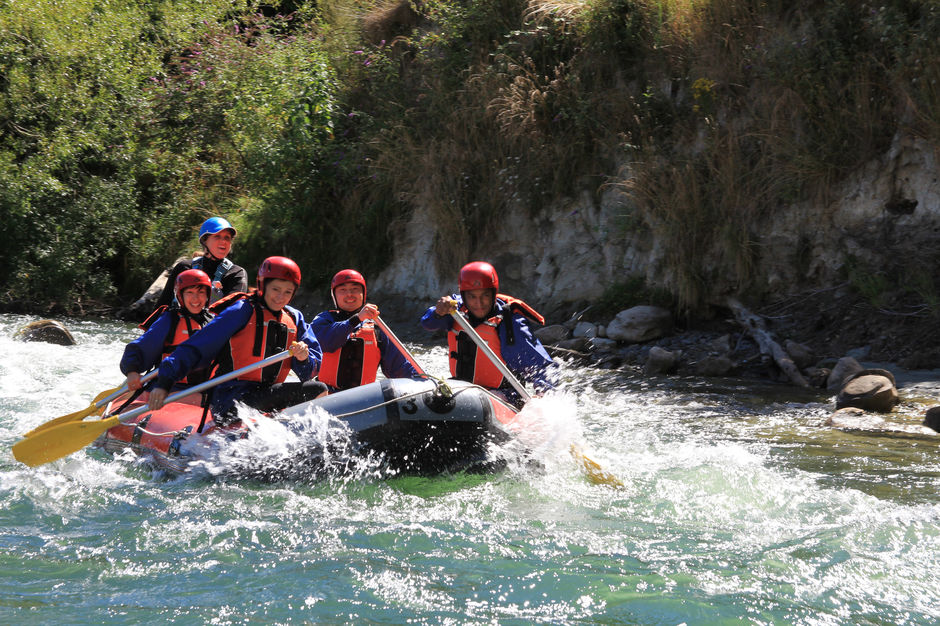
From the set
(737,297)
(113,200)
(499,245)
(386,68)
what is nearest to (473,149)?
(499,245)

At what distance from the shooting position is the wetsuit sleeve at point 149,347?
526 centimetres

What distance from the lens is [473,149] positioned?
1170cm

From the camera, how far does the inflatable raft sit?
4590 millimetres

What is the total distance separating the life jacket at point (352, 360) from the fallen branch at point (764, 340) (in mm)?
3780

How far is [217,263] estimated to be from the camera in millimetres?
6766

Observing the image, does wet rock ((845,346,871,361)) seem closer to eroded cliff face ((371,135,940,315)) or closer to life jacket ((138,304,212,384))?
eroded cliff face ((371,135,940,315))

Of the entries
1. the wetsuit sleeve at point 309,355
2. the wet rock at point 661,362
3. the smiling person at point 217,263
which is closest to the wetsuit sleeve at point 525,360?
the wetsuit sleeve at point 309,355

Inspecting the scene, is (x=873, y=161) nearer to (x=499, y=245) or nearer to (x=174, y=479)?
(x=499, y=245)

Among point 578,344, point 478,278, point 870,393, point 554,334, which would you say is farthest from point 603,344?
point 478,278

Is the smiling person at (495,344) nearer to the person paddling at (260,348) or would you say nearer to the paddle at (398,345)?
the paddle at (398,345)

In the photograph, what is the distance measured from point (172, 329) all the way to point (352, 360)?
1.09 metres

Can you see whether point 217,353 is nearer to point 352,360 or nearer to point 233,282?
point 352,360

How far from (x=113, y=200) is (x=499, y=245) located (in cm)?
637

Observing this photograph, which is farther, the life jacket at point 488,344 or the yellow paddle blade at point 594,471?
the life jacket at point 488,344
